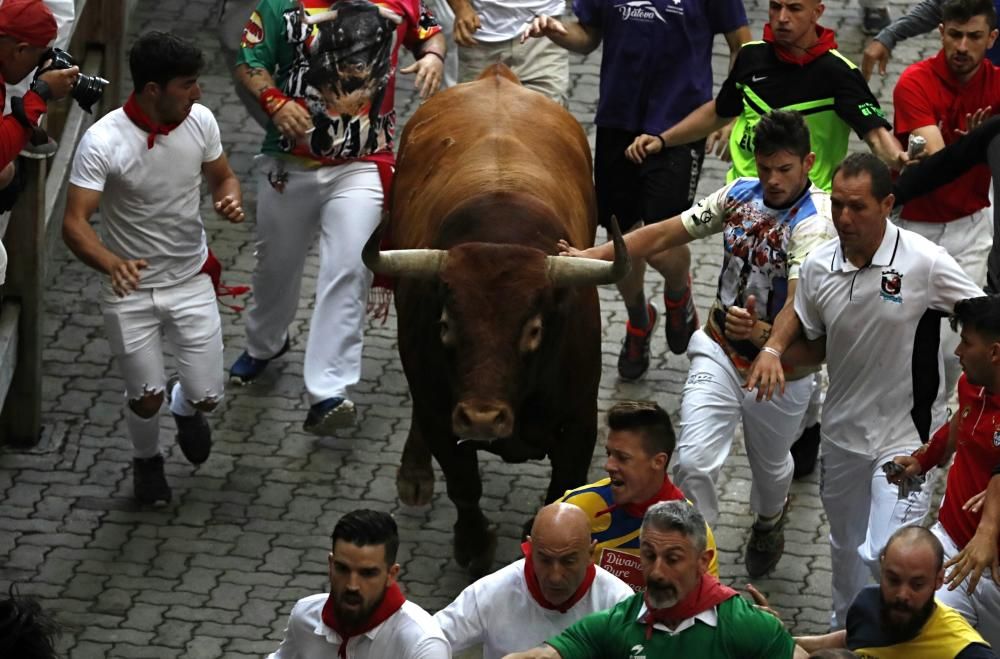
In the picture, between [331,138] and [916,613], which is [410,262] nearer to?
[331,138]

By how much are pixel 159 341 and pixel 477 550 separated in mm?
1938

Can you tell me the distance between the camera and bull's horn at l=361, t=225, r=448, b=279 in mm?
9391

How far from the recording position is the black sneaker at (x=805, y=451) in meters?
11.2

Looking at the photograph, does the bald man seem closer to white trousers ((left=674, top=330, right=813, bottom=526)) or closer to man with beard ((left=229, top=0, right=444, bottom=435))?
white trousers ((left=674, top=330, right=813, bottom=526))

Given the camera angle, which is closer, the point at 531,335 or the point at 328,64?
the point at 531,335

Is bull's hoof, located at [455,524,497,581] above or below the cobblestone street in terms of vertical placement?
above

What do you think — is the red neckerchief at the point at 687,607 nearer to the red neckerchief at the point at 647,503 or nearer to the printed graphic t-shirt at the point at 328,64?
the red neckerchief at the point at 647,503

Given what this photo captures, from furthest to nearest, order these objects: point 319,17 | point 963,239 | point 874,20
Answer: point 874,20 < point 319,17 < point 963,239

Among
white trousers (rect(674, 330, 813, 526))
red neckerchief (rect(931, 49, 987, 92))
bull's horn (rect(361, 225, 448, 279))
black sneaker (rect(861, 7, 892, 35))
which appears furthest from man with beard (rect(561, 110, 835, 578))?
black sneaker (rect(861, 7, 892, 35))

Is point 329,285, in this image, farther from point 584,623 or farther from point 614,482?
point 584,623

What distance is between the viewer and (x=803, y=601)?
10.2 metres

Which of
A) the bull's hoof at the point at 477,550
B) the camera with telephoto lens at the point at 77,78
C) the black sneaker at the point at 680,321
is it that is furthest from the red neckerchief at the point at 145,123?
the black sneaker at the point at 680,321

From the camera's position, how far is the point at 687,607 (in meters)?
7.06

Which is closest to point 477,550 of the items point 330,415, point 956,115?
point 330,415
